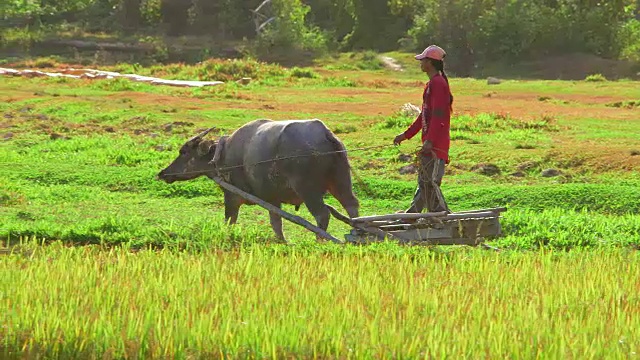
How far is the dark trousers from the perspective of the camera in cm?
884

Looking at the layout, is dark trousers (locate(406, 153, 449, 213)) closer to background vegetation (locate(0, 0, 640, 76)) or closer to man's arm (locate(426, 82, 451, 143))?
man's arm (locate(426, 82, 451, 143))

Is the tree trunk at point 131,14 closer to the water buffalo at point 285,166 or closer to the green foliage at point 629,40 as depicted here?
the green foliage at point 629,40

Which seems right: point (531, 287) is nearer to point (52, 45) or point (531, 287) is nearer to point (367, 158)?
point (367, 158)

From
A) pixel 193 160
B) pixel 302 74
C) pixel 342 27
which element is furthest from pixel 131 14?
pixel 193 160

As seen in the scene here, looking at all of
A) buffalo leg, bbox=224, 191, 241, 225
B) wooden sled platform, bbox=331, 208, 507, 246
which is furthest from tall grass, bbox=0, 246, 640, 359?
buffalo leg, bbox=224, 191, 241, 225

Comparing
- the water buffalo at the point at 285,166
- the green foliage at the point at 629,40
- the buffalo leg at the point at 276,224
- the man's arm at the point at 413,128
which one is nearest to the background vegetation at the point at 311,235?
the buffalo leg at the point at 276,224

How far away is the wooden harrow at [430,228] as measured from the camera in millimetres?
8414

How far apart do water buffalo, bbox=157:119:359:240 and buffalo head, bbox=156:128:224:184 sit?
0.22 feet

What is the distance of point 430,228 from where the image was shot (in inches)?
335

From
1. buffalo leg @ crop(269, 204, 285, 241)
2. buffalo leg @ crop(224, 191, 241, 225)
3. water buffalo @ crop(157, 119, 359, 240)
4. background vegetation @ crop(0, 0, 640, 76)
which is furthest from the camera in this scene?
background vegetation @ crop(0, 0, 640, 76)

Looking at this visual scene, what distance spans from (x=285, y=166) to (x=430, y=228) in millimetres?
1683

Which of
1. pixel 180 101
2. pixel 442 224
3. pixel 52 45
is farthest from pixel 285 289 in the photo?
pixel 52 45

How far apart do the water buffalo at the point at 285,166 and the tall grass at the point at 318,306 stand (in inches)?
59.5

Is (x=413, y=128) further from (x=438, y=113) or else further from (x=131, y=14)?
(x=131, y=14)
